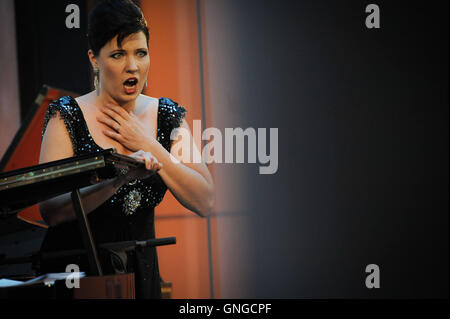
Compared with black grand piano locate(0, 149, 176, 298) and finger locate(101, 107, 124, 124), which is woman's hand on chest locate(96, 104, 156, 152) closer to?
finger locate(101, 107, 124, 124)

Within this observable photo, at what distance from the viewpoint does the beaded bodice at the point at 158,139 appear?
3.68ft

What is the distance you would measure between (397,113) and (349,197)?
0.49 metres

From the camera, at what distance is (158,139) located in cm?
123

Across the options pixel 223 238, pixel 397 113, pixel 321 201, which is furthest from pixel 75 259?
pixel 397 113

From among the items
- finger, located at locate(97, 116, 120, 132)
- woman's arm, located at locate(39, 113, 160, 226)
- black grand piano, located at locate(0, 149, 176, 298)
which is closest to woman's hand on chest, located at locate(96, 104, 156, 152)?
finger, located at locate(97, 116, 120, 132)

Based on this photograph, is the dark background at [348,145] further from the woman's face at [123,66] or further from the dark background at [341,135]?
the woman's face at [123,66]

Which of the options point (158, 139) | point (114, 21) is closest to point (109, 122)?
point (158, 139)

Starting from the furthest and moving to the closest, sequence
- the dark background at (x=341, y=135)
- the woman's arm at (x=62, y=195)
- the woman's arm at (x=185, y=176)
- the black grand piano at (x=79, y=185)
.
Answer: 1. the dark background at (x=341, y=135)
2. the woman's arm at (x=185, y=176)
3. the woman's arm at (x=62, y=195)
4. the black grand piano at (x=79, y=185)

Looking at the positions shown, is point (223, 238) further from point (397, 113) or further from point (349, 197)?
point (397, 113)

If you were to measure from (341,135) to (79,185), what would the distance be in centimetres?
176

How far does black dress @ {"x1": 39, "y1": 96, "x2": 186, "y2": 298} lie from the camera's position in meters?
1.12

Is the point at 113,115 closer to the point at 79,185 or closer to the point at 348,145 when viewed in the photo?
the point at 79,185

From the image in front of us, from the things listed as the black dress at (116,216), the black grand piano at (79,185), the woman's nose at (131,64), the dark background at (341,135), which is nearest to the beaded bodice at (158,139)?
the black dress at (116,216)

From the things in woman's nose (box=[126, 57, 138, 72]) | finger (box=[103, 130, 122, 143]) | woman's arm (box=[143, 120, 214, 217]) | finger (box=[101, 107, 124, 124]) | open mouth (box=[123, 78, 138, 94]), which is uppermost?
woman's nose (box=[126, 57, 138, 72])
